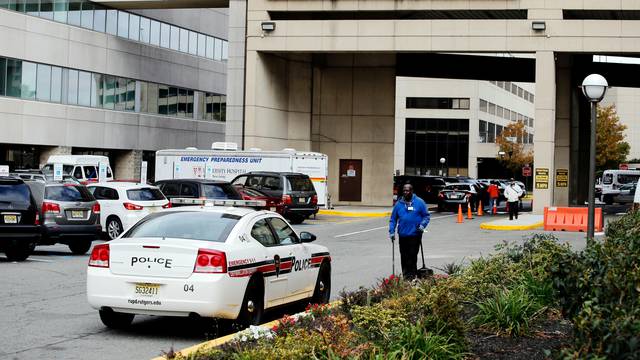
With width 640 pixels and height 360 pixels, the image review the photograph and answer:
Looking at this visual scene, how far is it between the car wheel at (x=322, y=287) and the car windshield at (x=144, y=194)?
44.9ft

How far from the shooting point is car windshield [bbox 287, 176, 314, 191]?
34.8 m

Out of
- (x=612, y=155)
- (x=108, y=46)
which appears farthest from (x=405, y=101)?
(x=108, y=46)

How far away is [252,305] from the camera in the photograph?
10.6m

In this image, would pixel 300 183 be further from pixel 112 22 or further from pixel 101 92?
pixel 112 22

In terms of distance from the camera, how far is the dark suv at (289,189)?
1342 inches

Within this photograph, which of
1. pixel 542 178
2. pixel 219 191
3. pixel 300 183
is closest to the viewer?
pixel 219 191

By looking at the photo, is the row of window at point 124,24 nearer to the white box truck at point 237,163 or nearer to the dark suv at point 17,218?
the white box truck at point 237,163

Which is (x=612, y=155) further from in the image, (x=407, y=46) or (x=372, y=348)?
(x=372, y=348)

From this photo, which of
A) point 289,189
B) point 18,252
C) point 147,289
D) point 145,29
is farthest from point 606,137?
point 147,289

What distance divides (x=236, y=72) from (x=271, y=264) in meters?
35.1

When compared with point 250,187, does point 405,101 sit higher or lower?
higher

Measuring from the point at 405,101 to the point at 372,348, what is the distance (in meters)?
84.9

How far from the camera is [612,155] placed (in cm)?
9200

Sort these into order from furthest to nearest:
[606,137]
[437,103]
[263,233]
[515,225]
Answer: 1. [437,103]
2. [606,137]
3. [515,225]
4. [263,233]
